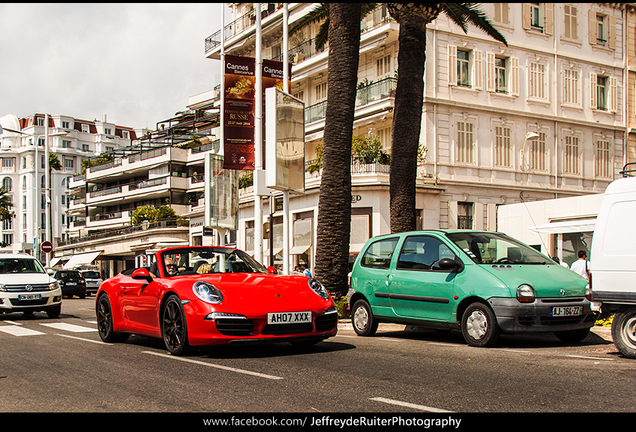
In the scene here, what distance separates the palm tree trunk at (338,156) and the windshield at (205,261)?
5.68 meters

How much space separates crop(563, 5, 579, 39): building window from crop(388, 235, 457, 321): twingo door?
101ft

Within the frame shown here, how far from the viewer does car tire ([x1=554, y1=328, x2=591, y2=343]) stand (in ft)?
31.6

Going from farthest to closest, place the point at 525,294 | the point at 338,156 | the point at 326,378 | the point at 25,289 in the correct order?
the point at 25,289 < the point at 338,156 < the point at 525,294 < the point at 326,378

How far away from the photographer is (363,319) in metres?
11.4

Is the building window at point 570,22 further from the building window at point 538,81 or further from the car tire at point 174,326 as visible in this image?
the car tire at point 174,326

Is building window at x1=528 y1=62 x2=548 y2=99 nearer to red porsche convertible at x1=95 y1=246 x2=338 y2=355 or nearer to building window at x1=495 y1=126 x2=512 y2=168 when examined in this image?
building window at x1=495 y1=126 x2=512 y2=168

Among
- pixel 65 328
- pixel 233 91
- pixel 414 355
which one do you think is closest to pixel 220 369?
pixel 414 355

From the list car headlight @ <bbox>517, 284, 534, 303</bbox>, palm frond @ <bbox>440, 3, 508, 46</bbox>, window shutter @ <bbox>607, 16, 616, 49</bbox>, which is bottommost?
car headlight @ <bbox>517, 284, 534, 303</bbox>

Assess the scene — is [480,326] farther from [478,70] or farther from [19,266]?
[478,70]

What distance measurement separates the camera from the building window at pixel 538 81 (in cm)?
3575

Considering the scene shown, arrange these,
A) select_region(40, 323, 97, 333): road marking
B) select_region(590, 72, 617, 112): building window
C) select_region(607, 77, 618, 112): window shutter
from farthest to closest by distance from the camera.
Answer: select_region(607, 77, 618, 112): window shutter → select_region(590, 72, 617, 112): building window → select_region(40, 323, 97, 333): road marking

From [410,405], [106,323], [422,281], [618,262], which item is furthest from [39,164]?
[410,405]

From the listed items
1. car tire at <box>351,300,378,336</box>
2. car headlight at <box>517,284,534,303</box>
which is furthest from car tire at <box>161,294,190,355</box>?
car headlight at <box>517,284,534,303</box>

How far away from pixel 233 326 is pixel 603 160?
35100 mm
